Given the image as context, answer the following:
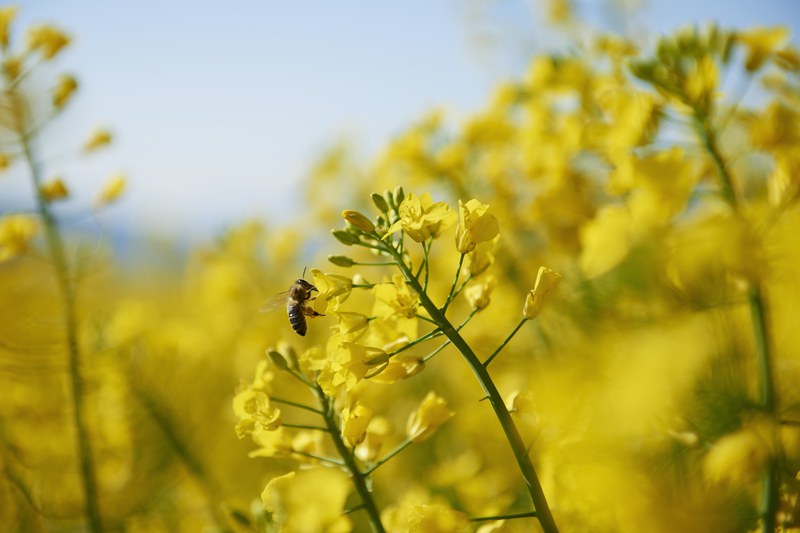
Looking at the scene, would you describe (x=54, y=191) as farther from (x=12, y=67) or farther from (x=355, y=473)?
(x=355, y=473)

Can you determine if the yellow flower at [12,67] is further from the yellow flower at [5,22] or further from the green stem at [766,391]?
the green stem at [766,391]

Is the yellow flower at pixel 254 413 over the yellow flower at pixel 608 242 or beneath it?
beneath

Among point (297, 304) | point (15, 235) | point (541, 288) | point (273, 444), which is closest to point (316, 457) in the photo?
point (273, 444)

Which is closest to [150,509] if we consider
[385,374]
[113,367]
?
[113,367]

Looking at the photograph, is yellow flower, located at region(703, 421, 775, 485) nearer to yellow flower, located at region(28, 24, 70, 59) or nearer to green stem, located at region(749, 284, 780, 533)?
green stem, located at region(749, 284, 780, 533)

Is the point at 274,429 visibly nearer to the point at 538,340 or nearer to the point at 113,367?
the point at 538,340

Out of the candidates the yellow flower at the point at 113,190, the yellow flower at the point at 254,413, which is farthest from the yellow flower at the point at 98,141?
the yellow flower at the point at 254,413
